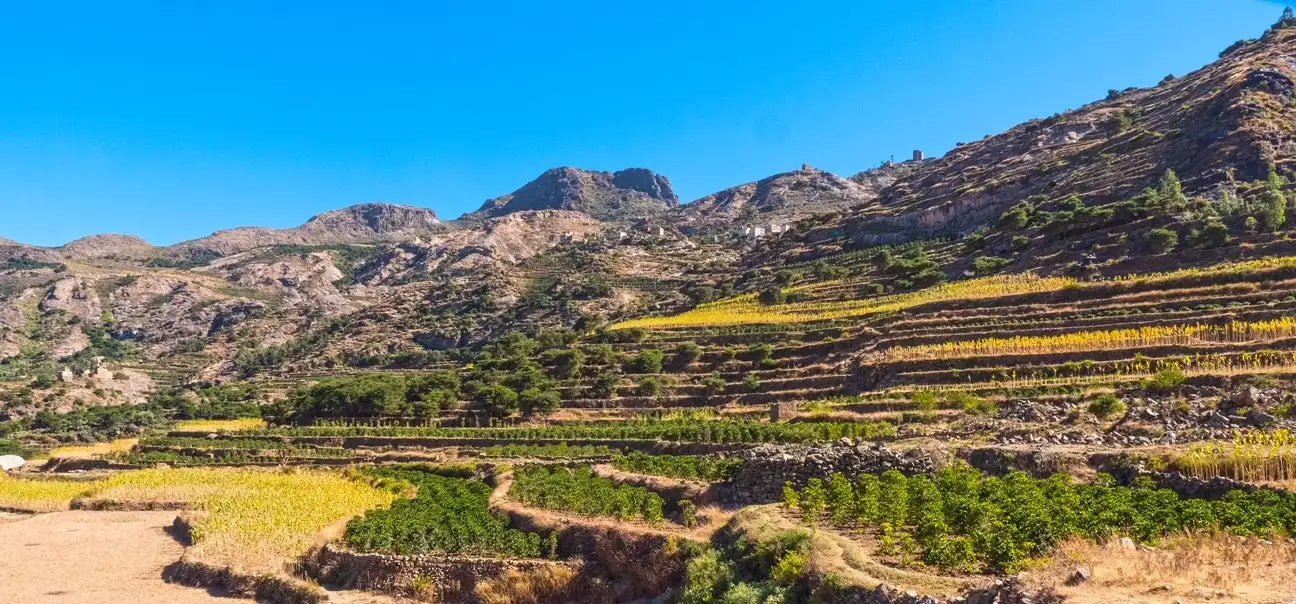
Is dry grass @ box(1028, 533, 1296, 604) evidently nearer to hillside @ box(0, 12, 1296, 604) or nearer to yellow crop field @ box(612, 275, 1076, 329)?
hillside @ box(0, 12, 1296, 604)

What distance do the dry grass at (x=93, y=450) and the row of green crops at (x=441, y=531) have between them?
1386 inches

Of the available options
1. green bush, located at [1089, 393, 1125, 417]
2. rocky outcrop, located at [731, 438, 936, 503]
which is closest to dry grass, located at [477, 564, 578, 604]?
rocky outcrop, located at [731, 438, 936, 503]

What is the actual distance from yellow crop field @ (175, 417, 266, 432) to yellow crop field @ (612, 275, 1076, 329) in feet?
103

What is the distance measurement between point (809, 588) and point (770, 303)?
5534 cm

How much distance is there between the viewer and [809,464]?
19.5m

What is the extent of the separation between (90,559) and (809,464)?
24555 millimetres

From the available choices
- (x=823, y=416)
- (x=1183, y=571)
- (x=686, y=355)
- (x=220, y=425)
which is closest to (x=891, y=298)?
(x=686, y=355)

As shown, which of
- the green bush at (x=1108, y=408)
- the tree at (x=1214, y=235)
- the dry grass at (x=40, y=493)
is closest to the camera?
the green bush at (x=1108, y=408)

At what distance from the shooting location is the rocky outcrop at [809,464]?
743 inches

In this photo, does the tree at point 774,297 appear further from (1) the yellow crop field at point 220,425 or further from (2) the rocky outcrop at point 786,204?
(2) the rocky outcrop at point 786,204

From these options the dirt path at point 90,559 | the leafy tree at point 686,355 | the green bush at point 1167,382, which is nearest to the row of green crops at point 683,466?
the dirt path at point 90,559

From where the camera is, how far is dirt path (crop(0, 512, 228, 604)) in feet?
69.2

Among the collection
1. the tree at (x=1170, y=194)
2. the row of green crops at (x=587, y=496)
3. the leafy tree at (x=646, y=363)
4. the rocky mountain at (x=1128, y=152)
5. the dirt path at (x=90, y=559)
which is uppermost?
the rocky mountain at (x=1128, y=152)

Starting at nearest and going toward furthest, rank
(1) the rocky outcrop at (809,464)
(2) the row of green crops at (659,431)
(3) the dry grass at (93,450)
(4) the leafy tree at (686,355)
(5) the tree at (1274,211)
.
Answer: (1) the rocky outcrop at (809,464) → (2) the row of green crops at (659,431) → (5) the tree at (1274,211) → (3) the dry grass at (93,450) → (4) the leafy tree at (686,355)
